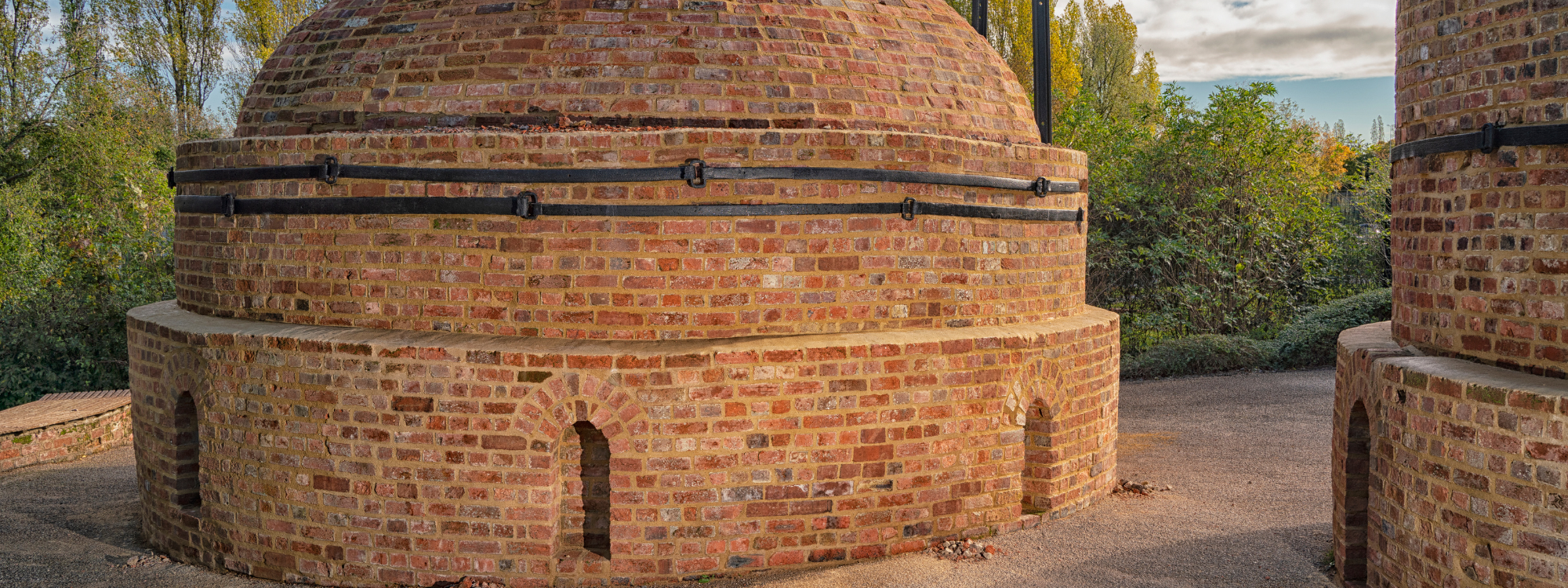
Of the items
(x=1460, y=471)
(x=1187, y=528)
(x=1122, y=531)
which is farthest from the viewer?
(x=1187, y=528)

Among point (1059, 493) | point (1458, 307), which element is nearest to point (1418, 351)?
point (1458, 307)

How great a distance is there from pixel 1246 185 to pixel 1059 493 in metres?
11.2

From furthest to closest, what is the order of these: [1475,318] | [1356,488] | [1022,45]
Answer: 1. [1022,45]
2. [1356,488]
3. [1475,318]

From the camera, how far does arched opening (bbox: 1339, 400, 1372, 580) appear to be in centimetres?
593

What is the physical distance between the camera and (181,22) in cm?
2444

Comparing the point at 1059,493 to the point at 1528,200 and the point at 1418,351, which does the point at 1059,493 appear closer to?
the point at 1418,351

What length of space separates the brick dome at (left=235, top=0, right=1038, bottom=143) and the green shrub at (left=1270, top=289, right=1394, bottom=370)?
9490mm

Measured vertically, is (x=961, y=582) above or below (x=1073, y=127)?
below

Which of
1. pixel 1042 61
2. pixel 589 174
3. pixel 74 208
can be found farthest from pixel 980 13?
pixel 74 208

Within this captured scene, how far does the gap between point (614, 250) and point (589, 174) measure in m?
0.44

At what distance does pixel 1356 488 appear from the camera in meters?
5.94

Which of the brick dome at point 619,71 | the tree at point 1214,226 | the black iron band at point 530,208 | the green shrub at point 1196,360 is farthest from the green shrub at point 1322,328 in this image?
the black iron band at point 530,208

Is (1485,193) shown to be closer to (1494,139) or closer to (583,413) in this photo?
(1494,139)

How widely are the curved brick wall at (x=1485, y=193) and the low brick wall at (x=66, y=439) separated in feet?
36.6
